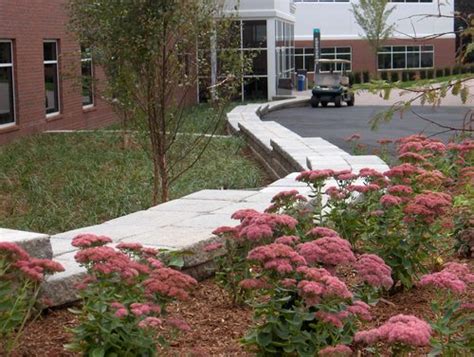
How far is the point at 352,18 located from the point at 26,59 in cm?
4096

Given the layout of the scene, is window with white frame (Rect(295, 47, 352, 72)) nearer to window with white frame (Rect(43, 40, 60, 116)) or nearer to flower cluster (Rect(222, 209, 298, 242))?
window with white frame (Rect(43, 40, 60, 116))

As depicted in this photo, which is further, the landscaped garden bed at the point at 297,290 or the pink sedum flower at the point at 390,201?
the pink sedum flower at the point at 390,201

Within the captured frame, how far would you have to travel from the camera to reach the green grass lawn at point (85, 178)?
9.80 m

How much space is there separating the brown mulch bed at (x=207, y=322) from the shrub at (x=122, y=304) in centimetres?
28

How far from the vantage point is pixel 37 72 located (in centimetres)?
1941

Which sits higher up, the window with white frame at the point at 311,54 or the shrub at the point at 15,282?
the window with white frame at the point at 311,54

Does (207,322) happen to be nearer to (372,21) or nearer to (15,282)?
(15,282)

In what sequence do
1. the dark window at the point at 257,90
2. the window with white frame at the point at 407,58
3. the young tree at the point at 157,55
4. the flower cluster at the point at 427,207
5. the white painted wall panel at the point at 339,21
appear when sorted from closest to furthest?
1. the flower cluster at the point at 427,207
2. the young tree at the point at 157,55
3. the dark window at the point at 257,90
4. the white painted wall panel at the point at 339,21
5. the window with white frame at the point at 407,58

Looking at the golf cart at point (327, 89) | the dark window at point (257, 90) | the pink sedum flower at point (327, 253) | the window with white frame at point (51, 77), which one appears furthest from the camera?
the dark window at point (257, 90)

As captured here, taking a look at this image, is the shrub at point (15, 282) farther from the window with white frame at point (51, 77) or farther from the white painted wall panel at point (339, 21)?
the white painted wall panel at point (339, 21)

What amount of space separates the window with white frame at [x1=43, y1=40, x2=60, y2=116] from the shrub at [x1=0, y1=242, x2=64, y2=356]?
55.4ft

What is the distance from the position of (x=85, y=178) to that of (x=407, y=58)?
48431 mm

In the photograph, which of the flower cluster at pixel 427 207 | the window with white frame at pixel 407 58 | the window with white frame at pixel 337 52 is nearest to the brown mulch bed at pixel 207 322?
the flower cluster at pixel 427 207

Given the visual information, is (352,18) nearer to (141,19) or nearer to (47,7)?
(47,7)
